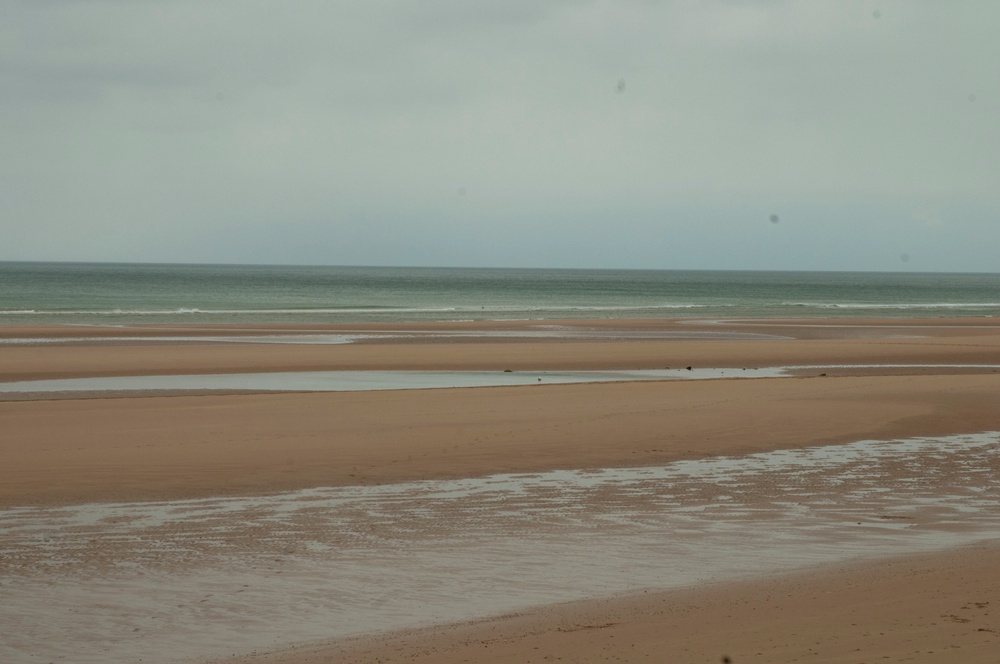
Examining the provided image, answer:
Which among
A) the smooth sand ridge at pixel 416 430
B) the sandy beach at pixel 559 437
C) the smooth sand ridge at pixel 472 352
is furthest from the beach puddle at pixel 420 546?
the smooth sand ridge at pixel 472 352

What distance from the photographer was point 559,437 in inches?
551

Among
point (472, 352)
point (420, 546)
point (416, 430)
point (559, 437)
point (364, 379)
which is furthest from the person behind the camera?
point (472, 352)

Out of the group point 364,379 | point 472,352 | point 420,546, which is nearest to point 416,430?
point 420,546

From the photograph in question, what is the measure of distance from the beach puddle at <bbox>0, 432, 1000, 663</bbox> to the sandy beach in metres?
0.42

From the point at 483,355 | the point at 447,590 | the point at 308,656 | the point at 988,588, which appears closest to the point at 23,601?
the point at 308,656

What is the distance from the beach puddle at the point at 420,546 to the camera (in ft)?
21.1

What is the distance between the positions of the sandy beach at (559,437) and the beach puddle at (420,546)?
42cm

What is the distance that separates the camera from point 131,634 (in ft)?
20.3

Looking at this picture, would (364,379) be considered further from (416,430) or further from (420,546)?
(420,546)

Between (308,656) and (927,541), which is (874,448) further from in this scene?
(308,656)

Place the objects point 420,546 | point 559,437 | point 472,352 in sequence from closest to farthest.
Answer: point 420,546, point 559,437, point 472,352

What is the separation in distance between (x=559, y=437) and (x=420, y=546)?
235 inches

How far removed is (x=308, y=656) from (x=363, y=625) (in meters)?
0.64

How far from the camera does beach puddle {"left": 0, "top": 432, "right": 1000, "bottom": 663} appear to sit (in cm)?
642
